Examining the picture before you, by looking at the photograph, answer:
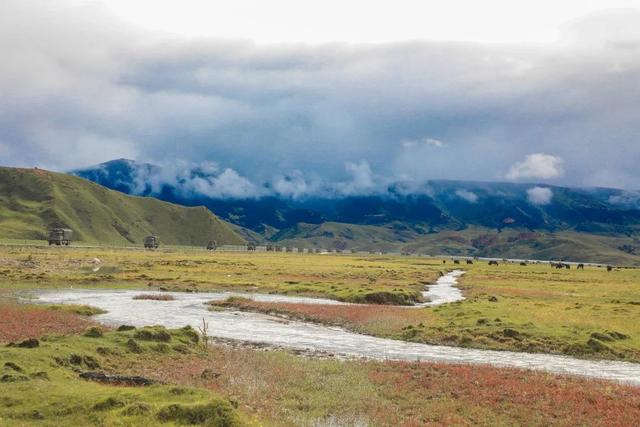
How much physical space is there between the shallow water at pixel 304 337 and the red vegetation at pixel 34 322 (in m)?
4.28

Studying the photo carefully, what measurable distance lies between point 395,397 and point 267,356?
485 inches

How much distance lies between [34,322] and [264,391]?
29823mm

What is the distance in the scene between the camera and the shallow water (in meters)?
41.4

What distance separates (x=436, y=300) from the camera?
90312 mm

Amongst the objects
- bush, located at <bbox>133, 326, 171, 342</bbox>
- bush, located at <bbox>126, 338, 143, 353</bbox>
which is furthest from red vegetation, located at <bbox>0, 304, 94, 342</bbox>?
bush, located at <bbox>126, 338, 143, 353</bbox>

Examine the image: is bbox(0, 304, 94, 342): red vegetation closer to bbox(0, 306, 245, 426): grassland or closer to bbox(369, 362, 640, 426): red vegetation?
bbox(0, 306, 245, 426): grassland

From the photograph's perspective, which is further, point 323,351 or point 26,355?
point 323,351

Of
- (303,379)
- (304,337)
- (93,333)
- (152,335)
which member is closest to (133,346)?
(152,335)

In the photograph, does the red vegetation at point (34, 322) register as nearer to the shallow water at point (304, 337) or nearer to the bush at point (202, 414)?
the shallow water at point (304, 337)

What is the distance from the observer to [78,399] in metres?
23.7

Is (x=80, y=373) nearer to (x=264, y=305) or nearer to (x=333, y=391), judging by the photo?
(x=333, y=391)

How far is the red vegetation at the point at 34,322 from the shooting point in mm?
43688

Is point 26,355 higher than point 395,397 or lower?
higher

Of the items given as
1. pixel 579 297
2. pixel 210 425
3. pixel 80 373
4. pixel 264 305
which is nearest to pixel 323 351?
pixel 80 373
